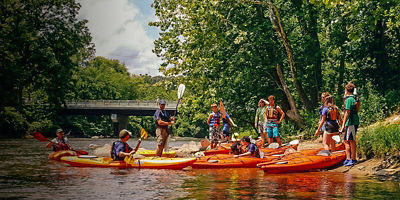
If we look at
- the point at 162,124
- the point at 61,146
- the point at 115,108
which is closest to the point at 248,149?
the point at 162,124

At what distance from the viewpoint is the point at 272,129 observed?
1420 cm

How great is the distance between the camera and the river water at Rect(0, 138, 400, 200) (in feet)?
24.3

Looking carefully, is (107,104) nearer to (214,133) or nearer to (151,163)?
(214,133)

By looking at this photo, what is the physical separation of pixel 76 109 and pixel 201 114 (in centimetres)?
3907

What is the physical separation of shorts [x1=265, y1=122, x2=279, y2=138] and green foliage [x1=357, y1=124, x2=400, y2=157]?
316 centimetres

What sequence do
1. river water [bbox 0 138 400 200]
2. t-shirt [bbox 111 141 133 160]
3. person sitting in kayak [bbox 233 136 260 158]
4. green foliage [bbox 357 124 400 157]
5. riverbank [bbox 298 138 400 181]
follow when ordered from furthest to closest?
person sitting in kayak [bbox 233 136 260 158] → t-shirt [bbox 111 141 133 160] → green foliage [bbox 357 124 400 157] → riverbank [bbox 298 138 400 181] → river water [bbox 0 138 400 200]

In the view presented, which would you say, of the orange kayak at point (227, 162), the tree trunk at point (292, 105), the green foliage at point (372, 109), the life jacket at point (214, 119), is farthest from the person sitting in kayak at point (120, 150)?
the tree trunk at point (292, 105)

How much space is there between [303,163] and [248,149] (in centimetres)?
206

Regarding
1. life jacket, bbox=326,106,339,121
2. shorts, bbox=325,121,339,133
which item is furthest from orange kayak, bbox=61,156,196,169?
life jacket, bbox=326,106,339,121

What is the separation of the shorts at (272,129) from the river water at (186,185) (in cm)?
309

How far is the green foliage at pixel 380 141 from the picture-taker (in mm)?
9836

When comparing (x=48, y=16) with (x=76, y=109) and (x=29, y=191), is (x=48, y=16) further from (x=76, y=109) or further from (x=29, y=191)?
(x=29, y=191)

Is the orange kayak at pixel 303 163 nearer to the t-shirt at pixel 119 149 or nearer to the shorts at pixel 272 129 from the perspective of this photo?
the shorts at pixel 272 129

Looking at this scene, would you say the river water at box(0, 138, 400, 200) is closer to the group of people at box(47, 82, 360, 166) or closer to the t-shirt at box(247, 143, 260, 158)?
the group of people at box(47, 82, 360, 166)
